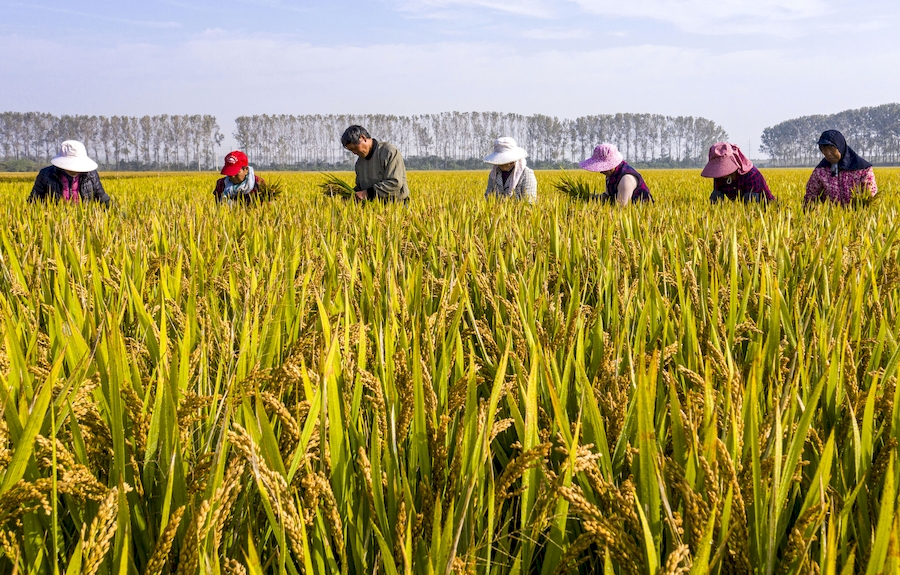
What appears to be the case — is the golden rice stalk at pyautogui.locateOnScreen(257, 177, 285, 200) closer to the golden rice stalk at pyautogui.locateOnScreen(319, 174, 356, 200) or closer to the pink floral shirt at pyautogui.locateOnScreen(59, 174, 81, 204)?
the golden rice stalk at pyautogui.locateOnScreen(319, 174, 356, 200)

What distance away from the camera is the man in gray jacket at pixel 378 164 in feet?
21.0

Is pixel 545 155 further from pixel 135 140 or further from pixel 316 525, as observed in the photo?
pixel 316 525

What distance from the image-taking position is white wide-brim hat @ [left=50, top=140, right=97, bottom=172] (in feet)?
19.5

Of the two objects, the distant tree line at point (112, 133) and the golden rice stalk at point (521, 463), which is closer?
the golden rice stalk at point (521, 463)

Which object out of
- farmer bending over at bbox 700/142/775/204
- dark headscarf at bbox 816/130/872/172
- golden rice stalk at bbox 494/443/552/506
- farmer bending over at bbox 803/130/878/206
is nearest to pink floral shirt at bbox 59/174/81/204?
farmer bending over at bbox 700/142/775/204

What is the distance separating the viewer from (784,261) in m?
2.13

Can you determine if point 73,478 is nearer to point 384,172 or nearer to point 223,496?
point 223,496

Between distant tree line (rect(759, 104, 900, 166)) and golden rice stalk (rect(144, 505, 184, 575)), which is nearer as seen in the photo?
golden rice stalk (rect(144, 505, 184, 575))

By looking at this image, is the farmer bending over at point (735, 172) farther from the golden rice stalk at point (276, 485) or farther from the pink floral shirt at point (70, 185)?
the pink floral shirt at point (70, 185)

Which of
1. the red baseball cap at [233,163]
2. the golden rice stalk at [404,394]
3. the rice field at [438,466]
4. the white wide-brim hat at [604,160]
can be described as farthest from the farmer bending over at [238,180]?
the golden rice stalk at [404,394]

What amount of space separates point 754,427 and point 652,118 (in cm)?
13172

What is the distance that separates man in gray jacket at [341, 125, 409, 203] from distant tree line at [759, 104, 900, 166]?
12226cm

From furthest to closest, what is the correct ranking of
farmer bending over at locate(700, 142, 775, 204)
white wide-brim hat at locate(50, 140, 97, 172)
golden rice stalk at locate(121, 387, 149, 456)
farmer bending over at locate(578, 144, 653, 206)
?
1. white wide-brim hat at locate(50, 140, 97, 172)
2. farmer bending over at locate(700, 142, 775, 204)
3. farmer bending over at locate(578, 144, 653, 206)
4. golden rice stalk at locate(121, 387, 149, 456)

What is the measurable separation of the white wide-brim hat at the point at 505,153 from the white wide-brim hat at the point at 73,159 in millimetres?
3855
